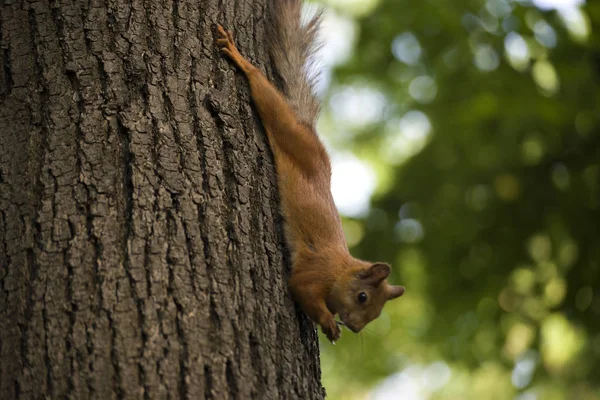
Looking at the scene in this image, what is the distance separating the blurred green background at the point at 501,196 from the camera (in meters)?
4.62

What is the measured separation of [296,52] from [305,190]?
2.21ft

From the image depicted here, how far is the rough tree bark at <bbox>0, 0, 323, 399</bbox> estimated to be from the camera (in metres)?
1.88

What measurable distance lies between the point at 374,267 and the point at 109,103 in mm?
1500

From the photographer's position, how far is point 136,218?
2.06m

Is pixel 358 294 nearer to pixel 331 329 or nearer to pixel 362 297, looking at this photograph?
pixel 362 297

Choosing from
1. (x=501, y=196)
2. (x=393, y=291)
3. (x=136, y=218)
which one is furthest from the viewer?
(x=501, y=196)

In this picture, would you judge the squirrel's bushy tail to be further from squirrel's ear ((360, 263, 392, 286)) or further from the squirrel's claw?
the squirrel's claw

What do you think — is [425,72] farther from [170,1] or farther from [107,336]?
[107,336]

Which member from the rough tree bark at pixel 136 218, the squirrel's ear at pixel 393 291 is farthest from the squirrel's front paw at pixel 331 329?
the squirrel's ear at pixel 393 291

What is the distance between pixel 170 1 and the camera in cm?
247

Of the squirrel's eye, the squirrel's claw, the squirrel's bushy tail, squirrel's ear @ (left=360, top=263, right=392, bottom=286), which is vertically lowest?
the squirrel's claw

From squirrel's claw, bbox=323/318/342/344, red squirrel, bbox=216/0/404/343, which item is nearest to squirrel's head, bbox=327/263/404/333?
red squirrel, bbox=216/0/404/343

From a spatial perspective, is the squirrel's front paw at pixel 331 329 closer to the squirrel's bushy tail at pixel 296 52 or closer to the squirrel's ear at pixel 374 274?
the squirrel's ear at pixel 374 274

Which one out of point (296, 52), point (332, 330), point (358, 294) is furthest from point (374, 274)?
point (296, 52)
